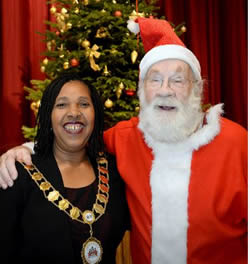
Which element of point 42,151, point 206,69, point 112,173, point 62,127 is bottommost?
point 112,173

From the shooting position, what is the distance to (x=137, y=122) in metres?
2.13

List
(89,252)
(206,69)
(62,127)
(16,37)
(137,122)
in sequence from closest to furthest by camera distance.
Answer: (89,252) < (62,127) < (137,122) < (16,37) < (206,69)

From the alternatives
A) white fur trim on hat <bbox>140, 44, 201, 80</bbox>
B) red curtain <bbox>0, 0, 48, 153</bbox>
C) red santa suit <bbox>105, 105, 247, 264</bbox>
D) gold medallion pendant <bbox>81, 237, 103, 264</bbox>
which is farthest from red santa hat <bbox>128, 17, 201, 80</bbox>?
red curtain <bbox>0, 0, 48, 153</bbox>

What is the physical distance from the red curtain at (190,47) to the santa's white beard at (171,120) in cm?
240

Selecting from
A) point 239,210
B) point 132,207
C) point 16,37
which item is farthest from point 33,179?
point 16,37

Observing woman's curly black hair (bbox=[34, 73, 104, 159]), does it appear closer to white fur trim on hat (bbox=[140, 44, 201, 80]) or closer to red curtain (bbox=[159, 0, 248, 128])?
white fur trim on hat (bbox=[140, 44, 201, 80])

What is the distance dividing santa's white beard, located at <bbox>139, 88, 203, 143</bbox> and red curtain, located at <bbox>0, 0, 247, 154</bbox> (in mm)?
2403

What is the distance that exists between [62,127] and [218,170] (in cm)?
90

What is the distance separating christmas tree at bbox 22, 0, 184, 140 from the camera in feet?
9.04

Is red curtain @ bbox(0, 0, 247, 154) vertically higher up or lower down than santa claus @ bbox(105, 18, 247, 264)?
higher up

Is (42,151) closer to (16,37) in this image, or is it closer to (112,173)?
(112,173)

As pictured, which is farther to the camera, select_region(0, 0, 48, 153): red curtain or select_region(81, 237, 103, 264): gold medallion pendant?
select_region(0, 0, 48, 153): red curtain

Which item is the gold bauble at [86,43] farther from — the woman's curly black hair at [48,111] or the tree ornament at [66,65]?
the woman's curly black hair at [48,111]

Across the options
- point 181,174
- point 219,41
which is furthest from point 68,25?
point 219,41
